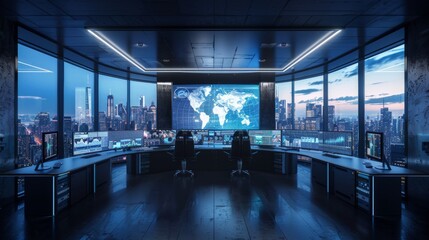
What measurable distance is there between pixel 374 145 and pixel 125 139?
205 inches

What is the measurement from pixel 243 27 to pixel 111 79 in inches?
210

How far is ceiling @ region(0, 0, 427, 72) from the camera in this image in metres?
3.17

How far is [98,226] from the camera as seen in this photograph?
3.04 m

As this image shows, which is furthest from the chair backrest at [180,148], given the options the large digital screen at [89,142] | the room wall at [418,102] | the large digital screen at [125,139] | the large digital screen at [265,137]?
the room wall at [418,102]

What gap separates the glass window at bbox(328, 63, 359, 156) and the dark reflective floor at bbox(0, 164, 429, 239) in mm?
2058

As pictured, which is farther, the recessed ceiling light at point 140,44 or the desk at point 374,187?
the recessed ceiling light at point 140,44

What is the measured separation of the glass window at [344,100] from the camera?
5770 millimetres

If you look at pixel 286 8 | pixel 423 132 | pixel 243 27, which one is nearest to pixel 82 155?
pixel 243 27

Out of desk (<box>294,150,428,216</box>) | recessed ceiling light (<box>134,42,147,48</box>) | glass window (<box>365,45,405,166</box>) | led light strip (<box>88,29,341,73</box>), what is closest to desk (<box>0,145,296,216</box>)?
desk (<box>294,150,428,216</box>)

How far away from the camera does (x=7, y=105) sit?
3.71 m

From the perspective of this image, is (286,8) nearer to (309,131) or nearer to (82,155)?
(309,131)

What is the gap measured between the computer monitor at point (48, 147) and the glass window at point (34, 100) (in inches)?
11.7

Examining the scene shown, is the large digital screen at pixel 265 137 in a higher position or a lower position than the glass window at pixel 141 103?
lower

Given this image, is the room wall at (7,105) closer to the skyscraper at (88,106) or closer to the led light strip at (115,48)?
the led light strip at (115,48)
